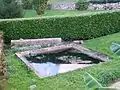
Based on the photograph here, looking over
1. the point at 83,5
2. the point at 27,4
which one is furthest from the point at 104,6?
the point at 27,4

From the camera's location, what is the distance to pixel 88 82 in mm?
4441

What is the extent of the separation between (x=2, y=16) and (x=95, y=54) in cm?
689

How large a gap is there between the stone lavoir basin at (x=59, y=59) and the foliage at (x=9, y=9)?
4739 mm

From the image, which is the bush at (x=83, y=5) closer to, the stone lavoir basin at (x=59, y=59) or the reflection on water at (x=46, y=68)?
the stone lavoir basin at (x=59, y=59)

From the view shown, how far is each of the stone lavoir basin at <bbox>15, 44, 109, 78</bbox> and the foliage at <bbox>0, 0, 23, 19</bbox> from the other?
187 inches

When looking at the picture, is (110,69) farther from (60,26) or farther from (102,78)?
(60,26)

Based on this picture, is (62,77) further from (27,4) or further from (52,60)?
(27,4)

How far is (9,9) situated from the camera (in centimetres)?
1814

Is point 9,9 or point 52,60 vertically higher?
point 9,9

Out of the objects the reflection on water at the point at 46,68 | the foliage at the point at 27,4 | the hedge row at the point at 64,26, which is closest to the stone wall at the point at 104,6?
the foliage at the point at 27,4

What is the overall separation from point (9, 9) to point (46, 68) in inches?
275

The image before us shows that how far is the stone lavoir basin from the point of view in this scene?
38.5ft

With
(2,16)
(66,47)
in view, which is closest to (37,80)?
(66,47)

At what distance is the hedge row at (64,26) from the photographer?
15844mm
